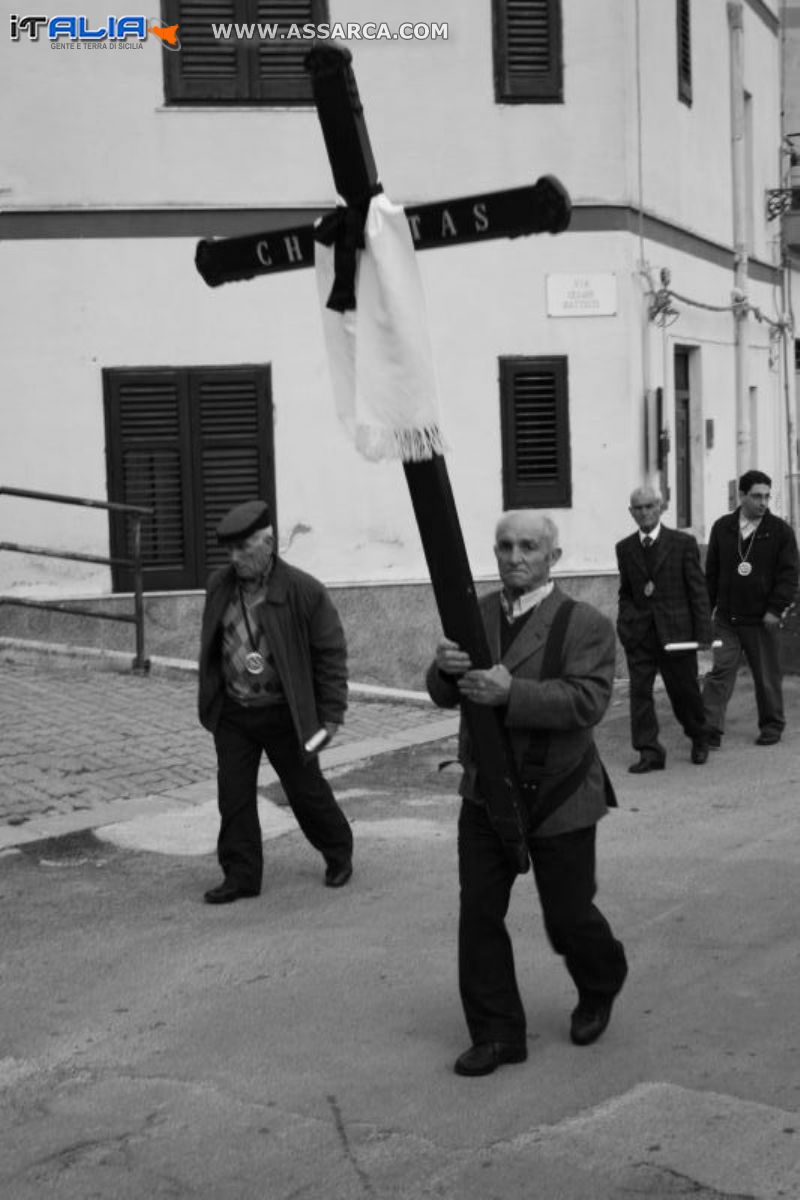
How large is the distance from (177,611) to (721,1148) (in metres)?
10.4

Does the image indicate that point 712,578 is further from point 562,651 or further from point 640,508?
point 562,651

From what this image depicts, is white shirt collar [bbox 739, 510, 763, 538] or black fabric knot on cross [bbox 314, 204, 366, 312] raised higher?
black fabric knot on cross [bbox 314, 204, 366, 312]

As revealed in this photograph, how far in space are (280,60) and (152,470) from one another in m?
3.52

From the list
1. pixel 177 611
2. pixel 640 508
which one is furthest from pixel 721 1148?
pixel 177 611

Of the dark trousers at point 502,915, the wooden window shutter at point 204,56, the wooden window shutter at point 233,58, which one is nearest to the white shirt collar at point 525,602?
the dark trousers at point 502,915

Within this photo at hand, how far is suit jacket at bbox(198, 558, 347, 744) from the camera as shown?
25.8ft

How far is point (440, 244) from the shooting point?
4867mm

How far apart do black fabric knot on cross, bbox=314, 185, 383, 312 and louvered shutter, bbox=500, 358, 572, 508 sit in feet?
33.8

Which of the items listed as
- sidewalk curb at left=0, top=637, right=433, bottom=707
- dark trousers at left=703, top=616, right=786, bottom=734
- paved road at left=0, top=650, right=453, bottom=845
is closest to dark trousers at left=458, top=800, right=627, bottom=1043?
paved road at left=0, top=650, right=453, bottom=845

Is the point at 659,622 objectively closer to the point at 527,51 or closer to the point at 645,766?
the point at 645,766

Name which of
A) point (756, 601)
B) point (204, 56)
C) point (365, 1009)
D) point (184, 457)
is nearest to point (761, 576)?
point (756, 601)

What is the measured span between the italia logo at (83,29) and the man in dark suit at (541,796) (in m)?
10.2

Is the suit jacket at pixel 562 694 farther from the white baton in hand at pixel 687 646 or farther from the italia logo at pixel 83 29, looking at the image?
the italia logo at pixel 83 29

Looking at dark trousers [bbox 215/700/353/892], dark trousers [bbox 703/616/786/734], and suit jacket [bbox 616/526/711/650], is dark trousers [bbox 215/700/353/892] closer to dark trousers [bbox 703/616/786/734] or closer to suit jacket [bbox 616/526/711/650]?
suit jacket [bbox 616/526/711/650]
